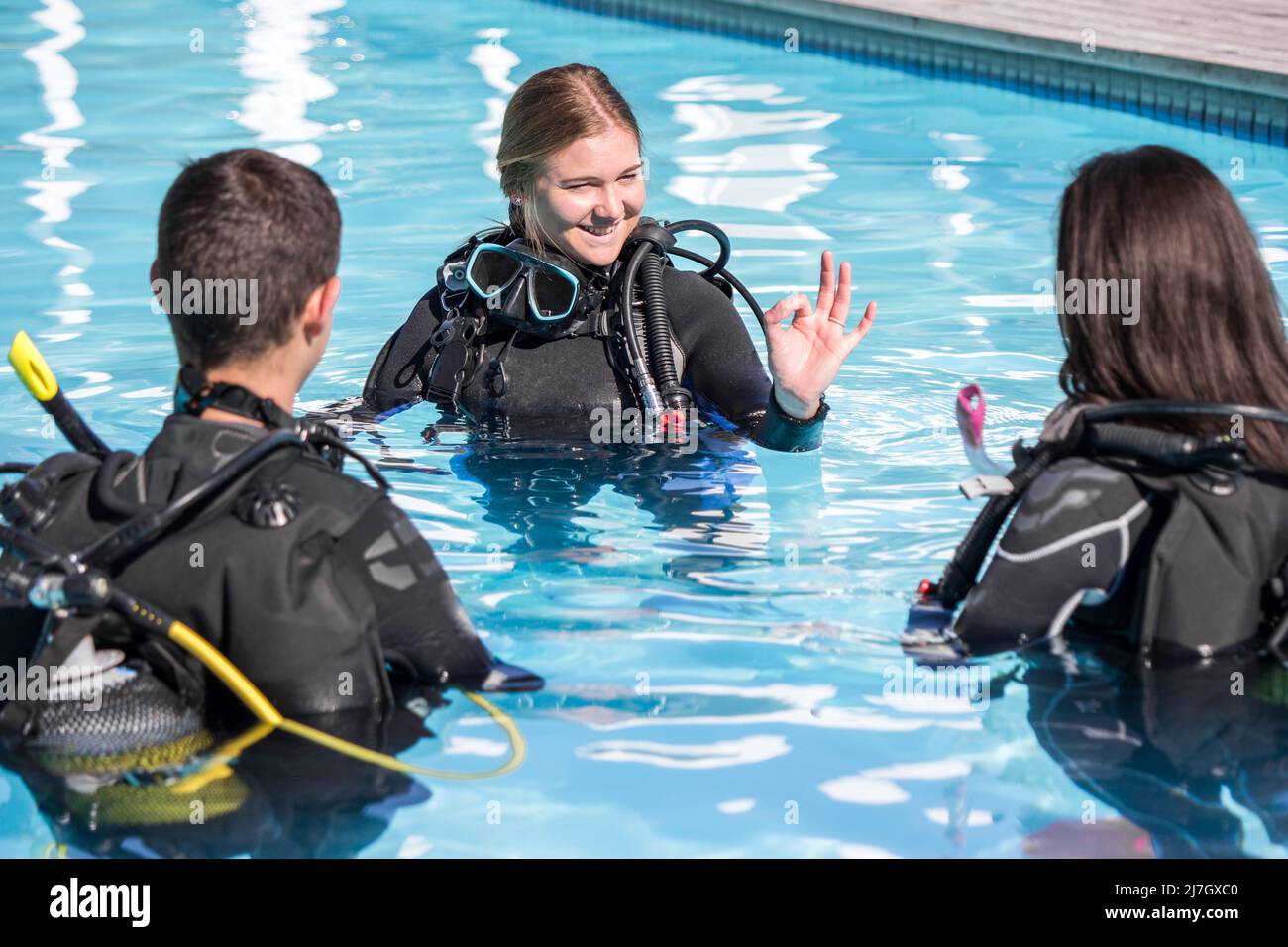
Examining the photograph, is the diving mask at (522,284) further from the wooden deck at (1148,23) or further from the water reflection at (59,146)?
the wooden deck at (1148,23)

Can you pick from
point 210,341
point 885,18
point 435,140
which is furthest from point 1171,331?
point 885,18

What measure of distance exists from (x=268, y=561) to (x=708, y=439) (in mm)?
2267

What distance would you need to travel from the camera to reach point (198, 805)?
101 inches

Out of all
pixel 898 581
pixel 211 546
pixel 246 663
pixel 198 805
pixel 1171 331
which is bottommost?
pixel 898 581

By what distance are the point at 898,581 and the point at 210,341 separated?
1993mm

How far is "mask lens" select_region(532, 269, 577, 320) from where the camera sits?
4.33 meters

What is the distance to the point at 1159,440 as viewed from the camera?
2.62 m

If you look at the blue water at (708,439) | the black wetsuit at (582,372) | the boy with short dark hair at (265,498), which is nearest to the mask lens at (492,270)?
the black wetsuit at (582,372)

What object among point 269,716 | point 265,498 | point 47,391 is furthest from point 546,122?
point 269,716

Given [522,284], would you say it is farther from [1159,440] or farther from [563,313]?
[1159,440]

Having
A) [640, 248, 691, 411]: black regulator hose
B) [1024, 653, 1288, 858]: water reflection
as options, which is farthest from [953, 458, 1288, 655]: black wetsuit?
[640, 248, 691, 411]: black regulator hose

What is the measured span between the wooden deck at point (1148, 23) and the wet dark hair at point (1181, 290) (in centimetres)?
639

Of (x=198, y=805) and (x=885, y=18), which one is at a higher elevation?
(x=885, y=18)
